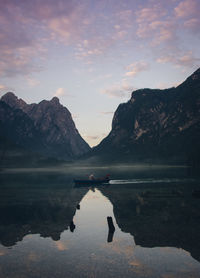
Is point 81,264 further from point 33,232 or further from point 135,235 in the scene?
point 33,232

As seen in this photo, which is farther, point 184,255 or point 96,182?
point 96,182

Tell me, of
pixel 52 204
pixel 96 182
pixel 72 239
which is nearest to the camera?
pixel 72 239

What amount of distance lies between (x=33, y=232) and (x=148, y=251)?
1506 centimetres

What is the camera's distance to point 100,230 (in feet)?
110

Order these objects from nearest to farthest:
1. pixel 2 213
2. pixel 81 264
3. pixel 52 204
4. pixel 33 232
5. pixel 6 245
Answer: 1. pixel 81 264
2. pixel 6 245
3. pixel 33 232
4. pixel 2 213
5. pixel 52 204

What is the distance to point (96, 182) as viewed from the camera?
90625 millimetres

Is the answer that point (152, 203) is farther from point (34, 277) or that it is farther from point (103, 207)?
point (34, 277)

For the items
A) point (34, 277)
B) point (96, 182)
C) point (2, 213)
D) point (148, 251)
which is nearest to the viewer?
point (34, 277)

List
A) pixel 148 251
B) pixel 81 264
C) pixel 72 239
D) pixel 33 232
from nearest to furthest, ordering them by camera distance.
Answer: pixel 81 264 → pixel 148 251 → pixel 72 239 → pixel 33 232

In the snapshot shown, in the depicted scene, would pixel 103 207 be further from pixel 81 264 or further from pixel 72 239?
pixel 81 264

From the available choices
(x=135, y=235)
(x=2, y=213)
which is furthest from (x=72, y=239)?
(x=2, y=213)

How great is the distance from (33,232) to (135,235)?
12.4m

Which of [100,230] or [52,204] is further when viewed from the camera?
[52,204]

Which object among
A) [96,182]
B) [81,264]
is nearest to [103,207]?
[81,264]
